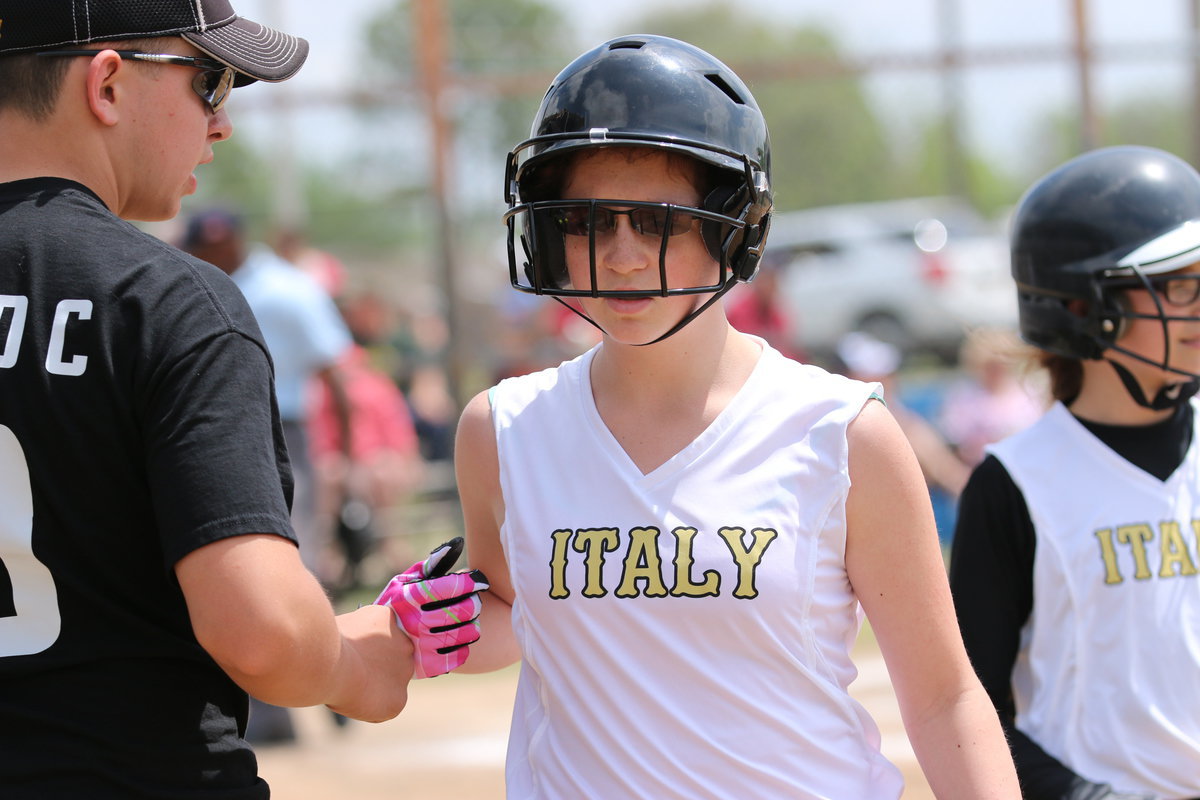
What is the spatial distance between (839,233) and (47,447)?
2118 cm

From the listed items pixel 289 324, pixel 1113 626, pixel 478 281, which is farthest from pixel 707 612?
pixel 478 281

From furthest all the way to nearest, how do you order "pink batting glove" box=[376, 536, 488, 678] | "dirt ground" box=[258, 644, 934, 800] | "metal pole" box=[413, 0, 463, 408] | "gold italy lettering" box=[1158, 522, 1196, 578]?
"metal pole" box=[413, 0, 463, 408]
"dirt ground" box=[258, 644, 934, 800]
"gold italy lettering" box=[1158, 522, 1196, 578]
"pink batting glove" box=[376, 536, 488, 678]

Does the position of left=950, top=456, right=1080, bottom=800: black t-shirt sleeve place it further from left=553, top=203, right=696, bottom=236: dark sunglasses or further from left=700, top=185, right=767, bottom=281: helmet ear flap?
left=553, top=203, right=696, bottom=236: dark sunglasses

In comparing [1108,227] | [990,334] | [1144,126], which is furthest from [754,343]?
[1144,126]

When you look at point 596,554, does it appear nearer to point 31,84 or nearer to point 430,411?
point 31,84

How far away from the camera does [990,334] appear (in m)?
4.17

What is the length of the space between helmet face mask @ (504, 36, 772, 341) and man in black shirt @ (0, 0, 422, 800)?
1.83 feet

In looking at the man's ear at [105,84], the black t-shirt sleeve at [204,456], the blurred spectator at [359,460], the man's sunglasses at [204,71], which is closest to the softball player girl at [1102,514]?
the black t-shirt sleeve at [204,456]

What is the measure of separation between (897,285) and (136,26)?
19.3 m

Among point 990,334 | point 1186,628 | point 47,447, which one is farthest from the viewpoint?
point 990,334

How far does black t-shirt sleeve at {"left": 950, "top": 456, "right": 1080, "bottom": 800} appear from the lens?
2998 millimetres

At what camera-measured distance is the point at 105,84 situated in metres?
2.25

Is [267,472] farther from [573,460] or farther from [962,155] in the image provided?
[962,155]

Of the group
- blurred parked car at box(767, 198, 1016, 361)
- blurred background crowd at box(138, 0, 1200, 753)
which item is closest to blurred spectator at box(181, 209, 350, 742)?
blurred background crowd at box(138, 0, 1200, 753)
